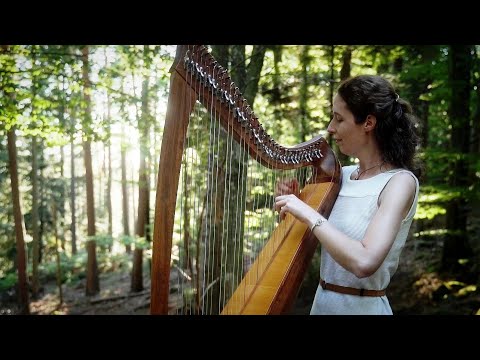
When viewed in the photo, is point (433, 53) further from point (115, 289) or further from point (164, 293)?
→ point (115, 289)

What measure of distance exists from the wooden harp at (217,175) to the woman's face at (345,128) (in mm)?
315

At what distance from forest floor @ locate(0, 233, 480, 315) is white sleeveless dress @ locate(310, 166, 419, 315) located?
262cm

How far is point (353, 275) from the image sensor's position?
1466 mm

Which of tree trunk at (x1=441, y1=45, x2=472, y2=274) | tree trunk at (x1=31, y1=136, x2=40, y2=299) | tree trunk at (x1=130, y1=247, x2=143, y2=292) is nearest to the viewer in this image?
tree trunk at (x1=441, y1=45, x2=472, y2=274)

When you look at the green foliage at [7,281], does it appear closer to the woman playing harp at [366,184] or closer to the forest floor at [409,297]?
the forest floor at [409,297]

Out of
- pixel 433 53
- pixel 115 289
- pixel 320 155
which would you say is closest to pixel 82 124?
pixel 320 155

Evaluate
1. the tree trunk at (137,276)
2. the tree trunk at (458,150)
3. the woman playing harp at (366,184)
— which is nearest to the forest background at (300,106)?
the tree trunk at (458,150)

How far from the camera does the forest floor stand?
5348 millimetres

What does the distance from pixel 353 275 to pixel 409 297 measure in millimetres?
5181

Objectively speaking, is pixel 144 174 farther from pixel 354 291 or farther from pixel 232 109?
pixel 354 291

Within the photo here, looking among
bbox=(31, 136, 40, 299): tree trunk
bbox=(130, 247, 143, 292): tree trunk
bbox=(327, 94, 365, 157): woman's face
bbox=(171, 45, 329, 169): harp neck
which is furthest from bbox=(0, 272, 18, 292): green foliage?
bbox=(327, 94, 365, 157): woman's face

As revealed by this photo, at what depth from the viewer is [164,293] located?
105 cm

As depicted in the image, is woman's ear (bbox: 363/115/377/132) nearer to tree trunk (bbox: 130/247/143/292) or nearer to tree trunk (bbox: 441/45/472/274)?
tree trunk (bbox: 441/45/472/274)
